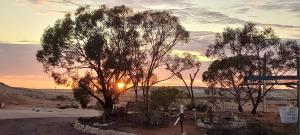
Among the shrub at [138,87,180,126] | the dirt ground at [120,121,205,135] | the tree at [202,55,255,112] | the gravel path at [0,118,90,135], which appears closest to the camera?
the dirt ground at [120,121,205,135]

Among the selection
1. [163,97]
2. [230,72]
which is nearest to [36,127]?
[163,97]

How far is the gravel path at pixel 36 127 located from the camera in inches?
1460

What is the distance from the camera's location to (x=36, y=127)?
39.3 metres

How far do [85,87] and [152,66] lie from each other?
20.0 feet

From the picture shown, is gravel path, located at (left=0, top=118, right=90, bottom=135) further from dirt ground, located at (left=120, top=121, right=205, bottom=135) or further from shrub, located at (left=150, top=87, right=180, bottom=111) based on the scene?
shrub, located at (left=150, top=87, right=180, bottom=111)

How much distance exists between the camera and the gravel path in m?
37.1

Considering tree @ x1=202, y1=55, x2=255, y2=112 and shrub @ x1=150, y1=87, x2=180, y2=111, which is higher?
tree @ x1=202, y1=55, x2=255, y2=112

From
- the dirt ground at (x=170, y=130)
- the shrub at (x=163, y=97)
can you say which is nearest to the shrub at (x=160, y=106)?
the shrub at (x=163, y=97)

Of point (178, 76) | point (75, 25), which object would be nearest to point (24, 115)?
point (75, 25)

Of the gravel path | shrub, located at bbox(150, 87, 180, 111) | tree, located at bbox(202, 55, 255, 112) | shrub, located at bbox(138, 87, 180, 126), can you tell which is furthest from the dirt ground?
tree, located at bbox(202, 55, 255, 112)

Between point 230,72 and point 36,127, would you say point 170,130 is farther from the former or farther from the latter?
point 230,72

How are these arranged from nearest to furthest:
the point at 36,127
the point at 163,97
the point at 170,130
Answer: the point at 170,130, the point at 36,127, the point at 163,97

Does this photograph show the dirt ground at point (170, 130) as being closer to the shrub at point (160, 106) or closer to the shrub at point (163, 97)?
the shrub at point (160, 106)

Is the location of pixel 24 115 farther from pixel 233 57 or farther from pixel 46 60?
pixel 233 57
